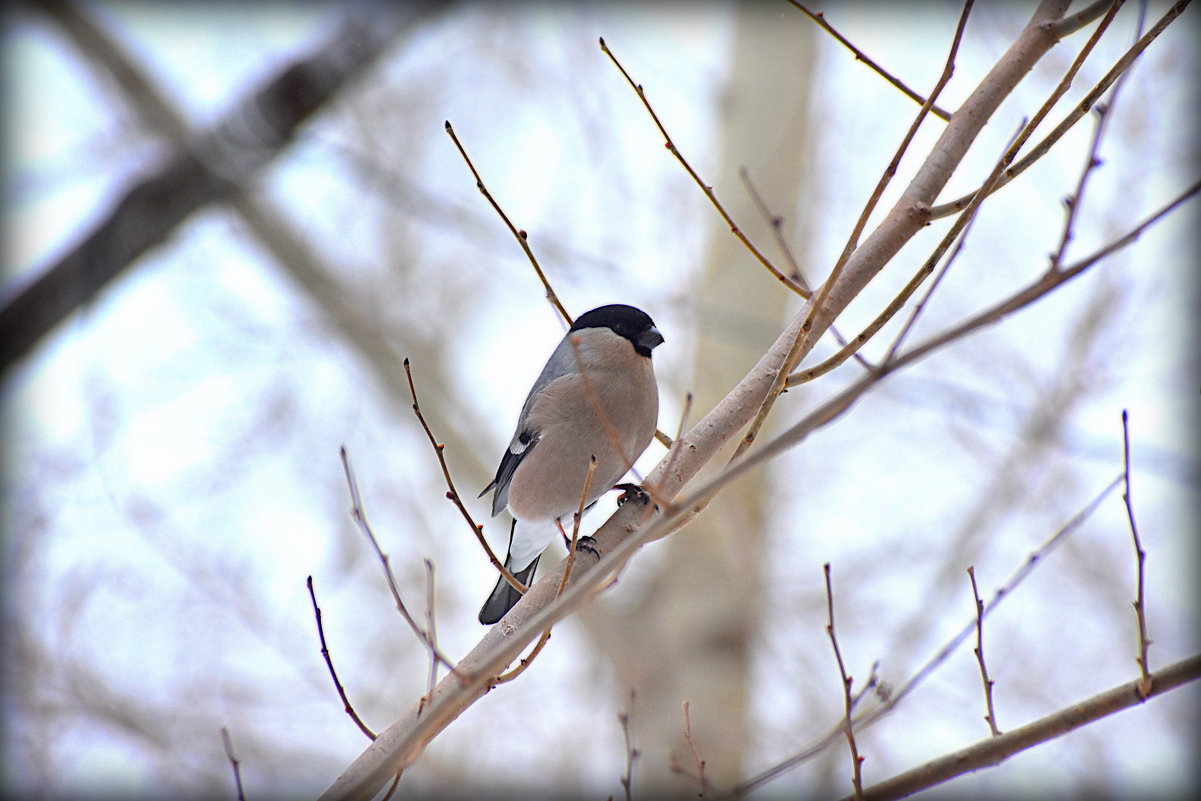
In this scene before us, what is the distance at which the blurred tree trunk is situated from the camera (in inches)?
198

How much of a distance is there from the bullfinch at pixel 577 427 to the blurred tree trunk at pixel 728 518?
185cm

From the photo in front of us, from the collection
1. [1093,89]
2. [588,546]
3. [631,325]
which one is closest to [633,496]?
[588,546]

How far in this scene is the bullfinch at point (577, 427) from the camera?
9.55 feet

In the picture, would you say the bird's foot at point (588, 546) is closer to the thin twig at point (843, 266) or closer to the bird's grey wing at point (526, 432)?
the bird's grey wing at point (526, 432)

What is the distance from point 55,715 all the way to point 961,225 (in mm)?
5336

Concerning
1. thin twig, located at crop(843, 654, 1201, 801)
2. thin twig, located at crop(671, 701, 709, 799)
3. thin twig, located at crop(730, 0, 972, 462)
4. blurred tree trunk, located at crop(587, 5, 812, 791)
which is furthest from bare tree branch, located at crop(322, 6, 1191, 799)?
blurred tree trunk, located at crop(587, 5, 812, 791)

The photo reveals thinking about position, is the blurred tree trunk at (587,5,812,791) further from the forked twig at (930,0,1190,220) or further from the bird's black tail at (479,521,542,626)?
the forked twig at (930,0,1190,220)

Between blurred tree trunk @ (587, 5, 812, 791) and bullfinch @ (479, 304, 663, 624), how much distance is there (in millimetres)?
1850

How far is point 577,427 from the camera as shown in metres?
2.94

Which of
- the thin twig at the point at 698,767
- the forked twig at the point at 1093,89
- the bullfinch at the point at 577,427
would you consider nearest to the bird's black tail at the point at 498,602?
the bullfinch at the point at 577,427

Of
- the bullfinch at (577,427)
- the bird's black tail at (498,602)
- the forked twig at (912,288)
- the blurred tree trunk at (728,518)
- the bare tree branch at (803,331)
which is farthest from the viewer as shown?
the blurred tree trunk at (728,518)

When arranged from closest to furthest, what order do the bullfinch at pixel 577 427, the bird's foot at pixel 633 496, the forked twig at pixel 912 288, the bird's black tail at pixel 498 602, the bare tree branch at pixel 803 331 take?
the forked twig at pixel 912 288 → the bare tree branch at pixel 803 331 → the bird's foot at pixel 633 496 → the bullfinch at pixel 577 427 → the bird's black tail at pixel 498 602

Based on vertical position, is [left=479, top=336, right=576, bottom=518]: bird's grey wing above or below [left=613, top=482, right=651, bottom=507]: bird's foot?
above

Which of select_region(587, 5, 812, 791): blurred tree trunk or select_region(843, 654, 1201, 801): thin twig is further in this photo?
select_region(587, 5, 812, 791): blurred tree trunk
